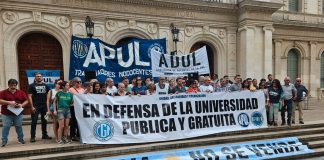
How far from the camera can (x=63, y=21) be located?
11766mm

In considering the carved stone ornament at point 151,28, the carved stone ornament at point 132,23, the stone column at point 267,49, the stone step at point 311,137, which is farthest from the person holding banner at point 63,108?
the stone column at point 267,49

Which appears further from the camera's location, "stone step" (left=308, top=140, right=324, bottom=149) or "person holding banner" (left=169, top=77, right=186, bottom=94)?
"person holding banner" (left=169, top=77, right=186, bottom=94)

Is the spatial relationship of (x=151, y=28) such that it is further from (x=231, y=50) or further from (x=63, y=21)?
(x=231, y=50)

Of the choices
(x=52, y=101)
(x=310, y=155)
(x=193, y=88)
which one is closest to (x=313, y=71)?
(x=310, y=155)

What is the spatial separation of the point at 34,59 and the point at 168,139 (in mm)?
8592

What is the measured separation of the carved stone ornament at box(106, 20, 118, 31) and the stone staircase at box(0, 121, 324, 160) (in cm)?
781

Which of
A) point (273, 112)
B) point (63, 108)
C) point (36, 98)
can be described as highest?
point (36, 98)

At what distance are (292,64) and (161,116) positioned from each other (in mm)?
17235

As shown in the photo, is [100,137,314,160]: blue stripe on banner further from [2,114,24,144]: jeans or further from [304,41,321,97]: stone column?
[304,41,321,97]: stone column

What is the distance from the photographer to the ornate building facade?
11125 mm

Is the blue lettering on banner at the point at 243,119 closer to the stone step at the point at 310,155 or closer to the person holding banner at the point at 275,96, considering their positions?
the person holding banner at the point at 275,96

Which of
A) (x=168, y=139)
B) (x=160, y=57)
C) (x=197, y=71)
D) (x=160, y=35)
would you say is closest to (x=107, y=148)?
(x=168, y=139)

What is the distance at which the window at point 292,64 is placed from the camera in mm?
19625

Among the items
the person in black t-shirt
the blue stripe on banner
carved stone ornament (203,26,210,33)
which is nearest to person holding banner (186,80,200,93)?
the blue stripe on banner
